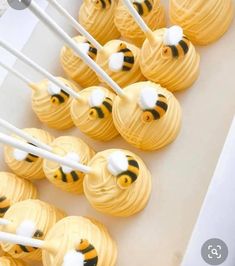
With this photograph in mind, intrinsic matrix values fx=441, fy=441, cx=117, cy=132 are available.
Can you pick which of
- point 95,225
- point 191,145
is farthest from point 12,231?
point 191,145

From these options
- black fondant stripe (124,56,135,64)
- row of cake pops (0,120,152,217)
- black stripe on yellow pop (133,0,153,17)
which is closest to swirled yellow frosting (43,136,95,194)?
row of cake pops (0,120,152,217)

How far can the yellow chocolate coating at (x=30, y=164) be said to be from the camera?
102 cm

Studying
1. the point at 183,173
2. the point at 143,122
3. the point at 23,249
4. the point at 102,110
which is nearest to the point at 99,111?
the point at 102,110

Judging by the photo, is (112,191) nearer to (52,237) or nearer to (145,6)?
(52,237)

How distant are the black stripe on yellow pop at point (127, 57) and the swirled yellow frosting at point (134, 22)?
0.07m

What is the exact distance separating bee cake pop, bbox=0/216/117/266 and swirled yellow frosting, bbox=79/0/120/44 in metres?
0.47

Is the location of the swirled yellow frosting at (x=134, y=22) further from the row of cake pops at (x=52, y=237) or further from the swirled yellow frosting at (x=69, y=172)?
the row of cake pops at (x=52, y=237)

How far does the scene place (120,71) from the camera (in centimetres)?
97

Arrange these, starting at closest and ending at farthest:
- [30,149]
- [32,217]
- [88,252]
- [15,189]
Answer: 1. [30,149]
2. [88,252]
3. [32,217]
4. [15,189]

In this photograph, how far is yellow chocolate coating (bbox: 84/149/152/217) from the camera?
2.73 feet

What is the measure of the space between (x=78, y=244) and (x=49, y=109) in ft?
1.20

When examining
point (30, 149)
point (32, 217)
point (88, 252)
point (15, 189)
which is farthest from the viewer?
point (15, 189)

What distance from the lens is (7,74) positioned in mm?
1159

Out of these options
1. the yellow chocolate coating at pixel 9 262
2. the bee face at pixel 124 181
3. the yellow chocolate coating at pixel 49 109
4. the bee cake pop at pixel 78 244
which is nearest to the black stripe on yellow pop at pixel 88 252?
the bee cake pop at pixel 78 244
